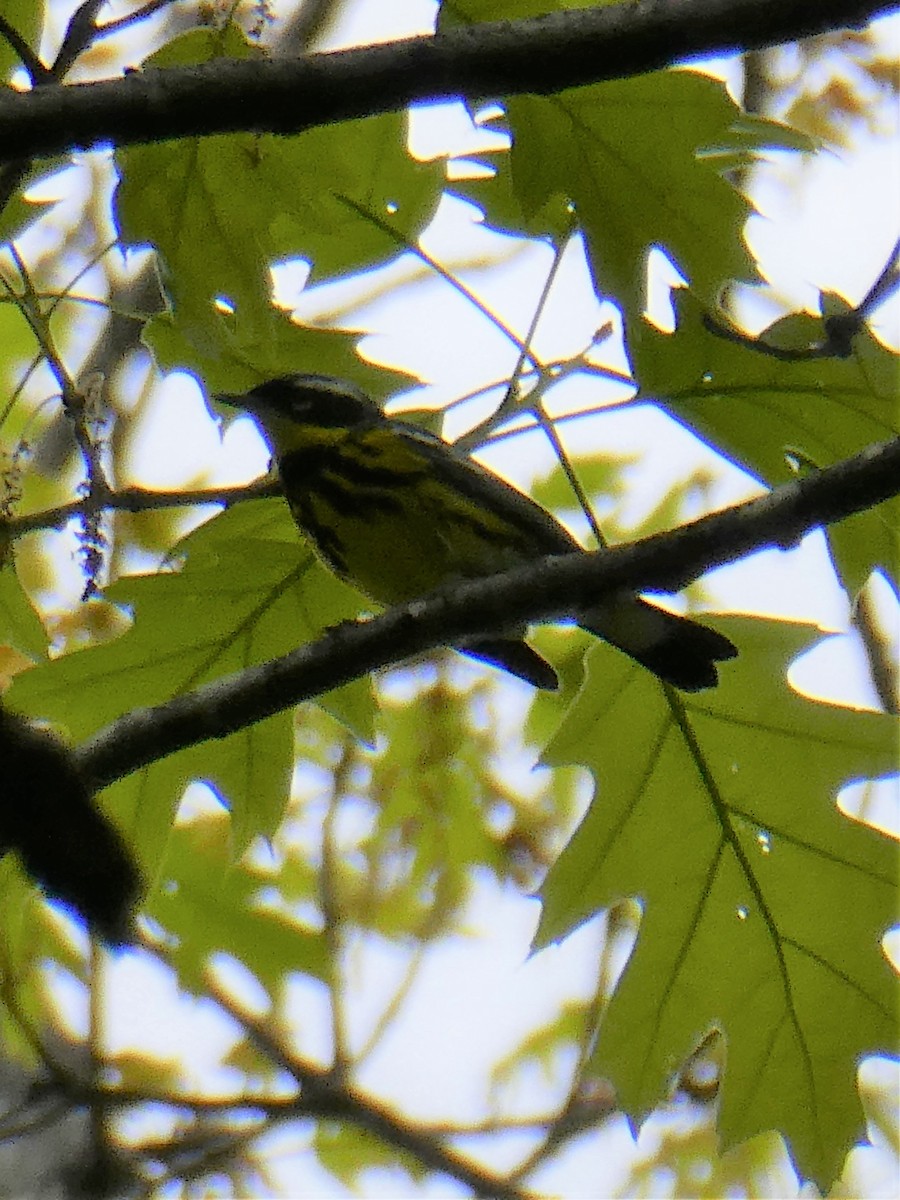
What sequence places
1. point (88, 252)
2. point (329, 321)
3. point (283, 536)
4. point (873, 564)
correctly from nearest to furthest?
point (873, 564) < point (283, 536) < point (329, 321) < point (88, 252)

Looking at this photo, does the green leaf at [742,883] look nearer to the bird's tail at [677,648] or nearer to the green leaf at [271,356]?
the bird's tail at [677,648]

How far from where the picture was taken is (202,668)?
2.93 metres

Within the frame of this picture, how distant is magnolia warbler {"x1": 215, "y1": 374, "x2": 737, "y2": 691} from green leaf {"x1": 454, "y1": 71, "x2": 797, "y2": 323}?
74cm

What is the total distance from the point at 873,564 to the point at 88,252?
4.19 meters

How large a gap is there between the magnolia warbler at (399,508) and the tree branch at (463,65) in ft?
4.56

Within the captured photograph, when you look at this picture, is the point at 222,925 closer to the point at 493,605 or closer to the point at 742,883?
the point at 742,883

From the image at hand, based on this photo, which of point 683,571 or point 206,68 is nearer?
point 206,68

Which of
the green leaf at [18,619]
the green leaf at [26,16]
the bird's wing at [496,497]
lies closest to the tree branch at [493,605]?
the green leaf at [18,619]

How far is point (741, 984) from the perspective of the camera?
3.04 m

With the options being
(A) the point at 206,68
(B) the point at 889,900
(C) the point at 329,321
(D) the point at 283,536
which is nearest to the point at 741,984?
(B) the point at 889,900

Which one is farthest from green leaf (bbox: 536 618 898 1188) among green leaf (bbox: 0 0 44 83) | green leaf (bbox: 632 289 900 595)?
green leaf (bbox: 0 0 44 83)

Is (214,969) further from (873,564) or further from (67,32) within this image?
(67,32)

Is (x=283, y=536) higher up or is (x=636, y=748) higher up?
(x=283, y=536)

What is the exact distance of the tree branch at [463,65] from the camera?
1799mm
